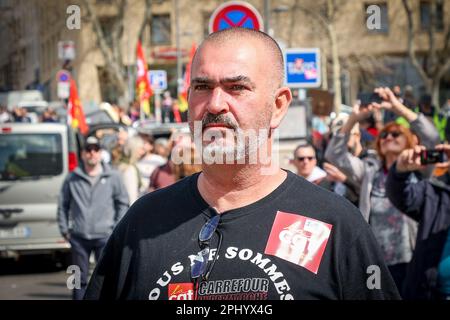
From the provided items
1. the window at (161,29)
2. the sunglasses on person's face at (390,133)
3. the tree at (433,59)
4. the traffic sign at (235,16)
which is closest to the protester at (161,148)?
the traffic sign at (235,16)

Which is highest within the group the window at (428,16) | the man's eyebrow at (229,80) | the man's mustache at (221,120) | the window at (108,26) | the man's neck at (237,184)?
the window at (428,16)

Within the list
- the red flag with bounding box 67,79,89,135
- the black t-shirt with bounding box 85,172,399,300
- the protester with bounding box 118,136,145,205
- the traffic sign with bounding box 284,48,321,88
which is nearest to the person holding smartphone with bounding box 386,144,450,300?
the black t-shirt with bounding box 85,172,399,300

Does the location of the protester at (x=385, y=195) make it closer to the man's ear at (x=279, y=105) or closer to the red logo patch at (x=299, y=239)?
the man's ear at (x=279, y=105)

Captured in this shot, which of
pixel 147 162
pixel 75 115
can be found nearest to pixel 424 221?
pixel 147 162

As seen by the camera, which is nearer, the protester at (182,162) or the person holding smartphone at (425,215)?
the person holding smartphone at (425,215)

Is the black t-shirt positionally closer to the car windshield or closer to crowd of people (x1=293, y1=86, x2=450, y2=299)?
crowd of people (x1=293, y1=86, x2=450, y2=299)

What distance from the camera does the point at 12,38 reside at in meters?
17.8

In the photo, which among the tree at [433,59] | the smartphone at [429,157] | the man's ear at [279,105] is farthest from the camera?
the tree at [433,59]

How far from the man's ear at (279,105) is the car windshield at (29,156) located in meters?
11.0

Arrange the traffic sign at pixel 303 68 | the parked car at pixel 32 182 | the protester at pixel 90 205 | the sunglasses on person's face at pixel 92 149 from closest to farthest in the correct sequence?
the protester at pixel 90 205 → the sunglasses on person's face at pixel 92 149 → the parked car at pixel 32 182 → the traffic sign at pixel 303 68

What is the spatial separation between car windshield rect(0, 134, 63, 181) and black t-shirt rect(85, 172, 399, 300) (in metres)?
11.0

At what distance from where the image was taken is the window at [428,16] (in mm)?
49066

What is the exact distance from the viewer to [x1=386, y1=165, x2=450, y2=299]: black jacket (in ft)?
17.9

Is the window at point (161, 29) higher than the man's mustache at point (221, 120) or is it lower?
higher
